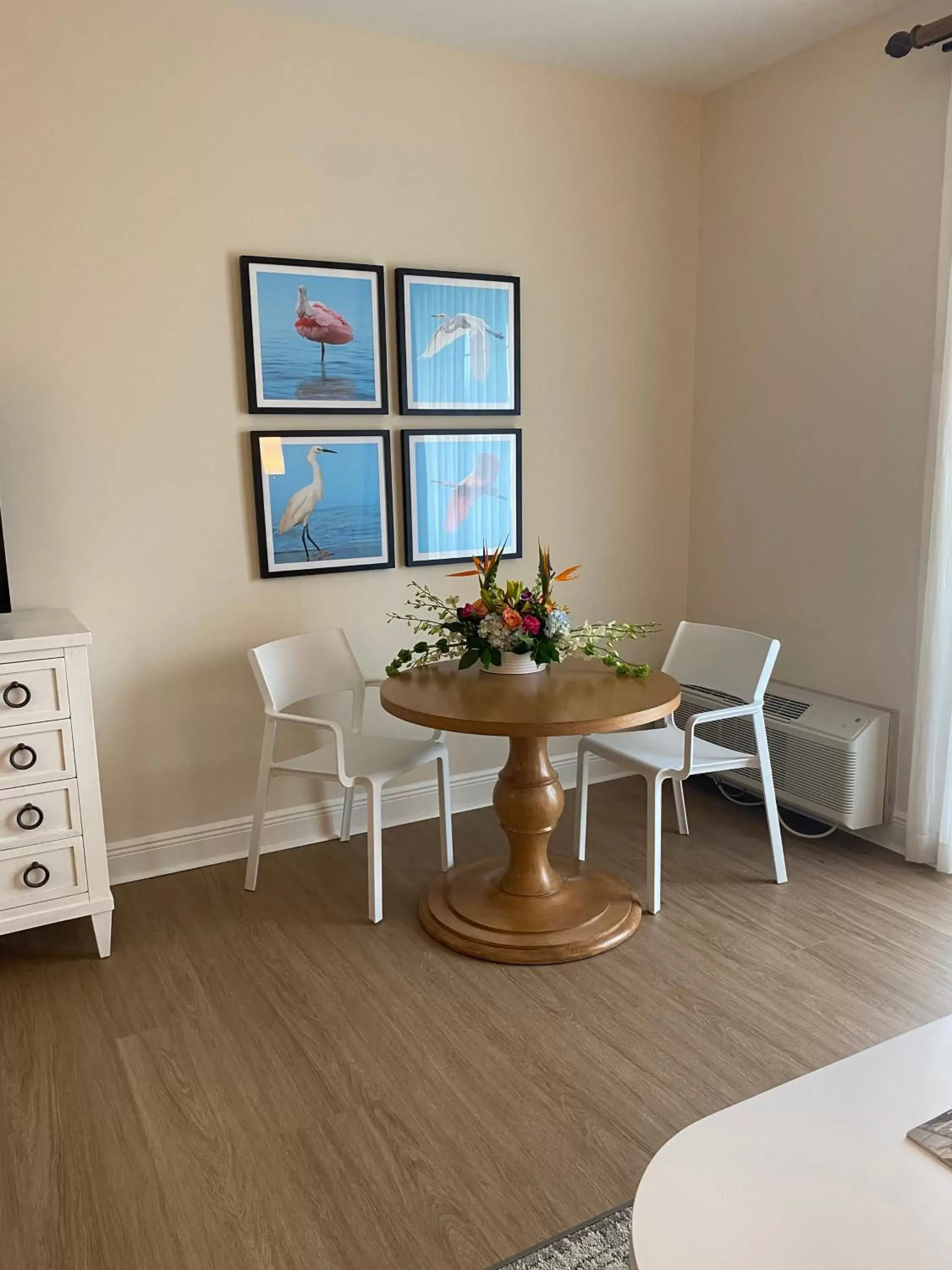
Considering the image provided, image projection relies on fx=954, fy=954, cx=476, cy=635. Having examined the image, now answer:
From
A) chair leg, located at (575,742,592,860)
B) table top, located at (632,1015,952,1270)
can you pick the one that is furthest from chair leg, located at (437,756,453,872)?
table top, located at (632,1015,952,1270)

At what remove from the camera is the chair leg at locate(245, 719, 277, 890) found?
300 centimetres

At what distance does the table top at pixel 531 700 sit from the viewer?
2451mm

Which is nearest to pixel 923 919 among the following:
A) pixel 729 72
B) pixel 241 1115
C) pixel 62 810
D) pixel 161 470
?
pixel 241 1115

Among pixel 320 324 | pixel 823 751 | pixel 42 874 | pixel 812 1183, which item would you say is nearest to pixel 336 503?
pixel 320 324

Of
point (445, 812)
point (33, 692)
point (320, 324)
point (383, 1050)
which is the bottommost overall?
point (383, 1050)

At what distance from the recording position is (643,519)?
13.4 ft

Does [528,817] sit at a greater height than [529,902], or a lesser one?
greater

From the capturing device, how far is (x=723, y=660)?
10.6 ft

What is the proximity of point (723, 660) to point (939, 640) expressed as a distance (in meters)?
0.66

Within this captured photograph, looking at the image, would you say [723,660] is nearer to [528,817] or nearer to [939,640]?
[939,640]

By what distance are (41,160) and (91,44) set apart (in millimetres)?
380

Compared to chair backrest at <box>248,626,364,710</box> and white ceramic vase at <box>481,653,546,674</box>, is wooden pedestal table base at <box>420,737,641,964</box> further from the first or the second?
chair backrest at <box>248,626,364,710</box>

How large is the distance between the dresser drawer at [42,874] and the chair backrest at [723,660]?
1961 mm

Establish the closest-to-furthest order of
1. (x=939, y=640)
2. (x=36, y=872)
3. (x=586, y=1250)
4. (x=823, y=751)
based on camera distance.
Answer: (x=586, y=1250)
(x=36, y=872)
(x=939, y=640)
(x=823, y=751)
